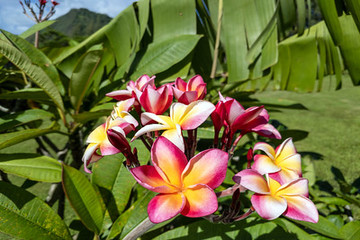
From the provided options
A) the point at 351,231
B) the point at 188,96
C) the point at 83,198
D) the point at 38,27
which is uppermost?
the point at 38,27

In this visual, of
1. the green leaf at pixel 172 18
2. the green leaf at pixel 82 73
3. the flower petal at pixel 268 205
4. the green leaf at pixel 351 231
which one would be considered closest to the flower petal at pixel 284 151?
the flower petal at pixel 268 205

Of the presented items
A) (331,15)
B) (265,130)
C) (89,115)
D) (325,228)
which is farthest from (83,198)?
(331,15)

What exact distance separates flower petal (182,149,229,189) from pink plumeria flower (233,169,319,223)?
3 centimetres

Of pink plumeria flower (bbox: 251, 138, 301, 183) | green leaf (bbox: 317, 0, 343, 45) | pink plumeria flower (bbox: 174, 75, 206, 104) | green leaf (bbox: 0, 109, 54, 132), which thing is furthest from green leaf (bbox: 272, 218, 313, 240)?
green leaf (bbox: 0, 109, 54, 132)

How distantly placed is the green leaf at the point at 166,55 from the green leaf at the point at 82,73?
149 millimetres

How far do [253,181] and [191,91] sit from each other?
0.62 ft

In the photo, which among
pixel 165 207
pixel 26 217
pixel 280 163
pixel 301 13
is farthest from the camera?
pixel 301 13

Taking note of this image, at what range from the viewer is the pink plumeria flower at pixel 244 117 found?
1.42 feet

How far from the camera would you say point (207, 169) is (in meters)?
0.35

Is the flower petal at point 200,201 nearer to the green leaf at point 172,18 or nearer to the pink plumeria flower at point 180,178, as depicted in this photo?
the pink plumeria flower at point 180,178

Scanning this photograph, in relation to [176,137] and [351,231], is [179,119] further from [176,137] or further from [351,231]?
[351,231]

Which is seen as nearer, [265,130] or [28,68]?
[265,130]

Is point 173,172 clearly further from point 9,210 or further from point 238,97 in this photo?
point 238,97

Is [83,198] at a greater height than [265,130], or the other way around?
[265,130]
